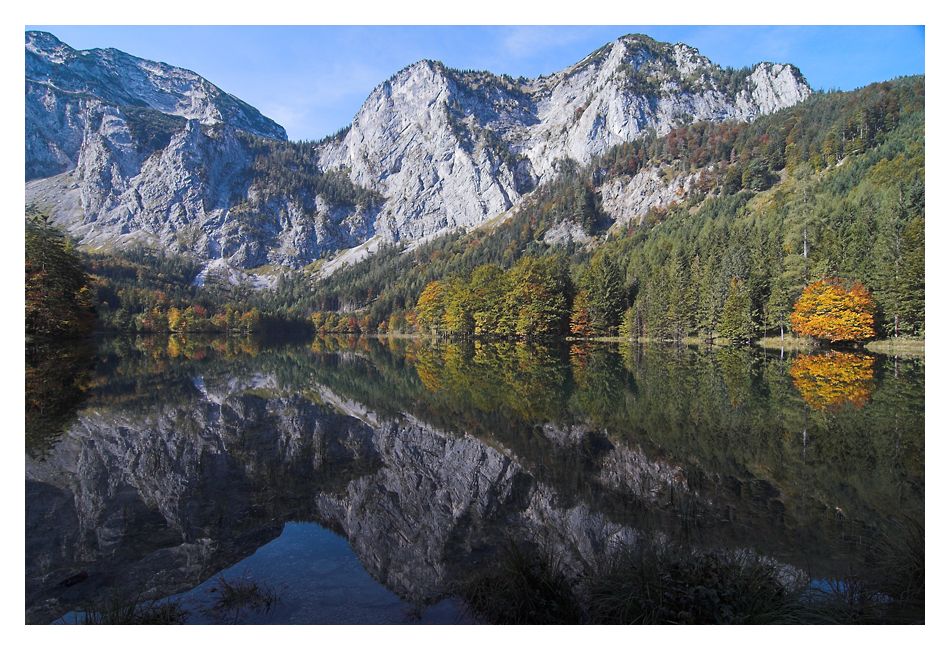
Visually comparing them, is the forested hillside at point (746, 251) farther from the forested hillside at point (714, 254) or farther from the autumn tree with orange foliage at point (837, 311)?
the autumn tree with orange foliage at point (837, 311)

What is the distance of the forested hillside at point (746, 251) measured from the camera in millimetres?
50750

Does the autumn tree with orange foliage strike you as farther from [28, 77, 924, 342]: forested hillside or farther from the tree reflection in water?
the tree reflection in water

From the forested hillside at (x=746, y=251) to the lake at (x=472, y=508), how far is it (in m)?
7.81

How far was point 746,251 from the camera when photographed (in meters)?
63.2

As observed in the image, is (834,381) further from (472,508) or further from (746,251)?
(746,251)

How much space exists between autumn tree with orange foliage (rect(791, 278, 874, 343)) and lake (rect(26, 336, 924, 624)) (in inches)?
1269

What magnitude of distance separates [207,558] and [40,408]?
14819 millimetres

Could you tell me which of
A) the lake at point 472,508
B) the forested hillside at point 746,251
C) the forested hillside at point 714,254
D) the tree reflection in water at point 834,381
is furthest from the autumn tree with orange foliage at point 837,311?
the lake at point 472,508

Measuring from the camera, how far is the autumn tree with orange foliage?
1738 inches

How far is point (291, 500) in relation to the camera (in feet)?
30.5

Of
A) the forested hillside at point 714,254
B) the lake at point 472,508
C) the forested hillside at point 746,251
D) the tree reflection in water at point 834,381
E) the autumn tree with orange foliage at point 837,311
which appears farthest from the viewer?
the forested hillside at point 714,254

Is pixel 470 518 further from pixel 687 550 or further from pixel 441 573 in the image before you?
pixel 687 550

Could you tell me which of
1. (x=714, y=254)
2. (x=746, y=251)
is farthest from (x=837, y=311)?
(x=714, y=254)
